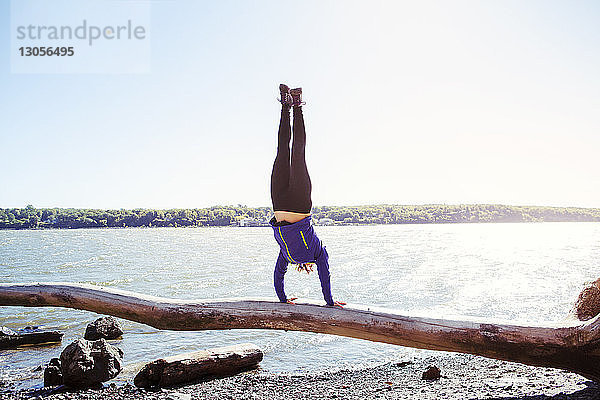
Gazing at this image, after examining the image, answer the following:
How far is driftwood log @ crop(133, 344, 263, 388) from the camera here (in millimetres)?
8742

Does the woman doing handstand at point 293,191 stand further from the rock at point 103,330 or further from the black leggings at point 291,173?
the rock at point 103,330

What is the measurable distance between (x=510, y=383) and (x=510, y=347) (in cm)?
325

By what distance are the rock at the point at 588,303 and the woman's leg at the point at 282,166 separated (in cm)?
428

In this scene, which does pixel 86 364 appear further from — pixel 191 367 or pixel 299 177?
pixel 299 177

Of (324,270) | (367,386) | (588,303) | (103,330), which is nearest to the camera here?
(324,270)

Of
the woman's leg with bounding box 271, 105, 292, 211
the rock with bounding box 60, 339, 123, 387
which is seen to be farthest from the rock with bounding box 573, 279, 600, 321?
the rock with bounding box 60, 339, 123, 387

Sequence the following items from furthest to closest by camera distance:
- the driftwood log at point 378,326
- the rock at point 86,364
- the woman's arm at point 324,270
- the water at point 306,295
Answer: the water at point 306,295, the rock at point 86,364, the woman's arm at point 324,270, the driftwood log at point 378,326

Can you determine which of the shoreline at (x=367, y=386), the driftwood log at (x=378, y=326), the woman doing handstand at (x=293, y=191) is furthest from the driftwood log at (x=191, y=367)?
the woman doing handstand at (x=293, y=191)

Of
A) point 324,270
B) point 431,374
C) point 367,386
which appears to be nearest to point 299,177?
point 324,270

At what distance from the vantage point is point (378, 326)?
5.53 metres

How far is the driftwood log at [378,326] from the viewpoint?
5148 mm

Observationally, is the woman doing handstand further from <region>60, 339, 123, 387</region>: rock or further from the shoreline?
<region>60, 339, 123, 387</region>: rock

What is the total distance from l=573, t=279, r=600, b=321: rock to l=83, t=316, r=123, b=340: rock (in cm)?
1207

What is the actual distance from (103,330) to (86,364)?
4834mm
